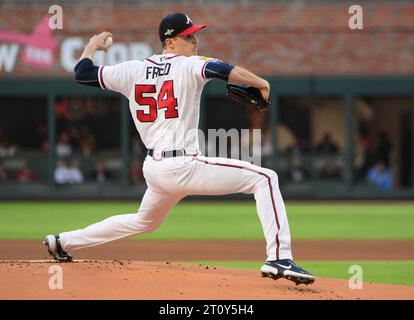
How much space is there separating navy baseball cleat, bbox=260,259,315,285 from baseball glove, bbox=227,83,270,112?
1197 millimetres

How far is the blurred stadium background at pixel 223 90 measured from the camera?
23.6 meters

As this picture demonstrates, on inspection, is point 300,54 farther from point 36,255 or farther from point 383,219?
point 36,255

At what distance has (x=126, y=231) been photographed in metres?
7.86

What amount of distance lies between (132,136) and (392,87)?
683 centimetres

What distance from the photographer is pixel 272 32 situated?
23828 millimetres

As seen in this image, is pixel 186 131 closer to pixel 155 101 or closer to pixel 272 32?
pixel 155 101

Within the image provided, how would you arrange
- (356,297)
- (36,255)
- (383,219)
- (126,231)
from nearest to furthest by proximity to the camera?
(356,297) < (126,231) < (36,255) < (383,219)

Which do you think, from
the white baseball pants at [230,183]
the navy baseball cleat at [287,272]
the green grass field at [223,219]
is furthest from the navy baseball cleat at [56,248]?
the green grass field at [223,219]

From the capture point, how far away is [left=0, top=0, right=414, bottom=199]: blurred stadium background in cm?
2364

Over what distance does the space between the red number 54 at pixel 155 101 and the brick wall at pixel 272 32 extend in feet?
53.9

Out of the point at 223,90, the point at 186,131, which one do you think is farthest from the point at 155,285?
the point at 223,90

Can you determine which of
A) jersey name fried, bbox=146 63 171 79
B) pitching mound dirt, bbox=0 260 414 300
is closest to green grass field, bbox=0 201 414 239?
pitching mound dirt, bbox=0 260 414 300

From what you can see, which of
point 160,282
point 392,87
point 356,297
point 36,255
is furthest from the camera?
point 392,87

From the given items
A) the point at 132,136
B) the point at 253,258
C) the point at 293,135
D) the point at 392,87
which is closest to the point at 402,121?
the point at 392,87
